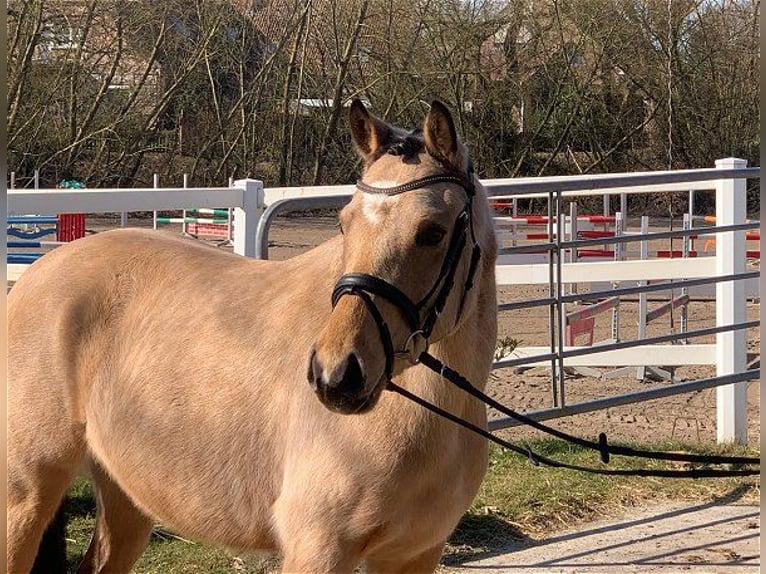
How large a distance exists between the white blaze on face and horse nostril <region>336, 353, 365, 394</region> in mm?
388

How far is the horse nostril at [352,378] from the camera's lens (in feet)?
7.59

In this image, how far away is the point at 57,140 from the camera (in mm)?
20016

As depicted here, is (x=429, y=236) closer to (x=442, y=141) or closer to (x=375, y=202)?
(x=375, y=202)

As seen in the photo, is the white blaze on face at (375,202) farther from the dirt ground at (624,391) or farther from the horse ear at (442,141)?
the dirt ground at (624,391)

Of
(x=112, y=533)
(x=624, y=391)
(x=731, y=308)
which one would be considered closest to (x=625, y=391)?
(x=624, y=391)

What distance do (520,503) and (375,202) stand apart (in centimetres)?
324

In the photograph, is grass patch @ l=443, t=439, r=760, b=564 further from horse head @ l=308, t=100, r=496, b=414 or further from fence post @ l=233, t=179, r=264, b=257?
horse head @ l=308, t=100, r=496, b=414

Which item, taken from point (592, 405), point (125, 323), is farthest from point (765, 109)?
point (592, 405)

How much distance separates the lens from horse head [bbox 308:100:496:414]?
2.36 metres

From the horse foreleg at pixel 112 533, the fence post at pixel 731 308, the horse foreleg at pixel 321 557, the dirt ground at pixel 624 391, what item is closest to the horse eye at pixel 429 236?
the horse foreleg at pixel 321 557

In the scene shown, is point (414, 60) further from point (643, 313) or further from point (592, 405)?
point (592, 405)

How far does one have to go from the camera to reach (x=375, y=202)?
255 cm

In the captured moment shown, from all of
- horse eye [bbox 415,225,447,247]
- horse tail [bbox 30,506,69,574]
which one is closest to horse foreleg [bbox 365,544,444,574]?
horse eye [bbox 415,225,447,247]

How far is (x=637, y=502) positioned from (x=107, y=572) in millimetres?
3161
